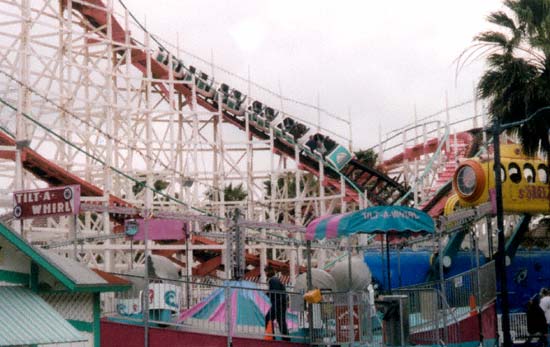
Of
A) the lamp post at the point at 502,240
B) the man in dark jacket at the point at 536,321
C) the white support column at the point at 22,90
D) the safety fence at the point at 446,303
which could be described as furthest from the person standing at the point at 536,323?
the white support column at the point at 22,90

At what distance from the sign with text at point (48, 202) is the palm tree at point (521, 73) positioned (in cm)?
858

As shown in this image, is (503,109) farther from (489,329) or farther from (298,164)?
(298,164)

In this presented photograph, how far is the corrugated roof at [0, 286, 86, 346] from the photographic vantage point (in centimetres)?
1057

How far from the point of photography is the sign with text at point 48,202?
1858 centimetres

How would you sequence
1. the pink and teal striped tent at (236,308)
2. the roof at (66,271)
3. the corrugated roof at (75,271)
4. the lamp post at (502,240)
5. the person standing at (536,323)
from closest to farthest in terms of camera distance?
the roof at (66,271)
the corrugated roof at (75,271)
the lamp post at (502,240)
the pink and teal striped tent at (236,308)
the person standing at (536,323)

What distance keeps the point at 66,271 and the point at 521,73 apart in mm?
11720

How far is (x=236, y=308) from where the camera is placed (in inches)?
670

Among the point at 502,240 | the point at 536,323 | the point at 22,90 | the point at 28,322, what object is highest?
the point at 22,90

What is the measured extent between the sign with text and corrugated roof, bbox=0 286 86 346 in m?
7.16

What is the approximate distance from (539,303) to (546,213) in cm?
326

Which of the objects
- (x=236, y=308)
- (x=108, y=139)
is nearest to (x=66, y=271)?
(x=236, y=308)

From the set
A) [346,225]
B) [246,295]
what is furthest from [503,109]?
[246,295]

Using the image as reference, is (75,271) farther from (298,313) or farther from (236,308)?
(298,313)

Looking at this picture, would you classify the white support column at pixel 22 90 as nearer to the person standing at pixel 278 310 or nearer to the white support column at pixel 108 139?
the white support column at pixel 108 139
